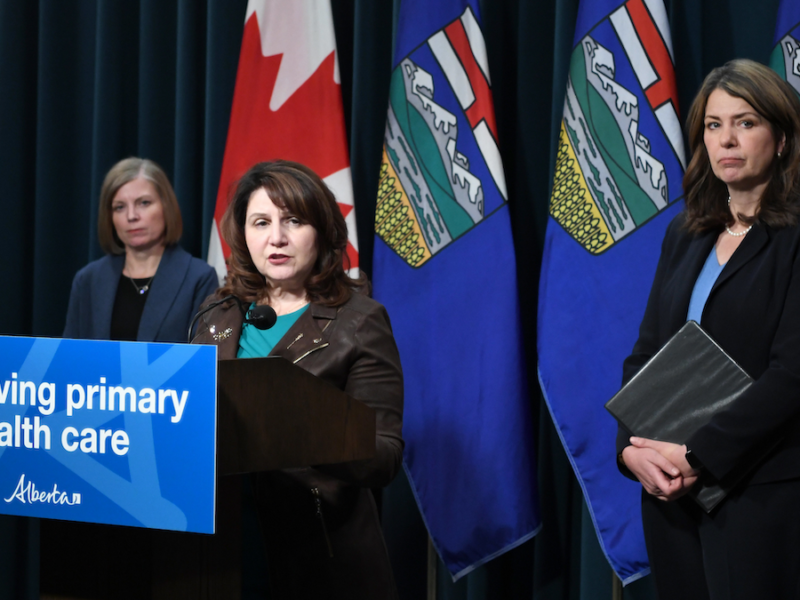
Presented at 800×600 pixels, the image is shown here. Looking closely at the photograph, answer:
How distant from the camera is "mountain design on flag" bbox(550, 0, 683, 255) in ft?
7.77

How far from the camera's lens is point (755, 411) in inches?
59.7

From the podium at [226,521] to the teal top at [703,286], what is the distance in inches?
32.6

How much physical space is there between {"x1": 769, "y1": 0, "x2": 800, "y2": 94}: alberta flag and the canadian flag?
4.41 ft

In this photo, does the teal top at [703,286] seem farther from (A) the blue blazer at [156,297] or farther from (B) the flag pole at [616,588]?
(A) the blue blazer at [156,297]

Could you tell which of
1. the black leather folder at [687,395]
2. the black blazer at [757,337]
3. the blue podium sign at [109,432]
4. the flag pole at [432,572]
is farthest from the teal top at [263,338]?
the flag pole at [432,572]

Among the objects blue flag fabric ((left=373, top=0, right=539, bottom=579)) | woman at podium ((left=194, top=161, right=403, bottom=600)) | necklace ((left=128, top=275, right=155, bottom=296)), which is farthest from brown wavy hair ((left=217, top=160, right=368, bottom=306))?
necklace ((left=128, top=275, right=155, bottom=296))

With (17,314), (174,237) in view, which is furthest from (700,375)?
(17,314)

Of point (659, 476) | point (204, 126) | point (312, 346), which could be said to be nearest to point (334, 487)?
point (312, 346)

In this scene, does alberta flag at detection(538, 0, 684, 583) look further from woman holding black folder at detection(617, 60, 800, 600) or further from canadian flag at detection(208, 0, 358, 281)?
canadian flag at detection(208, 0, 358, 281)

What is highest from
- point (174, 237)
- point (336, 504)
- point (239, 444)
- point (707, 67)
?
point (707, 67)

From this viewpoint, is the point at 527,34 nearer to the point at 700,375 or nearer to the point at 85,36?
the point at 700,375

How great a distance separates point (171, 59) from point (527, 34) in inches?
58.0

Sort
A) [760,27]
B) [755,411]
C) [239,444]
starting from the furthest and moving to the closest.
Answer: [760,27] < [755,411] < [239,444]

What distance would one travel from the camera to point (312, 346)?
Result: 4.97ft
